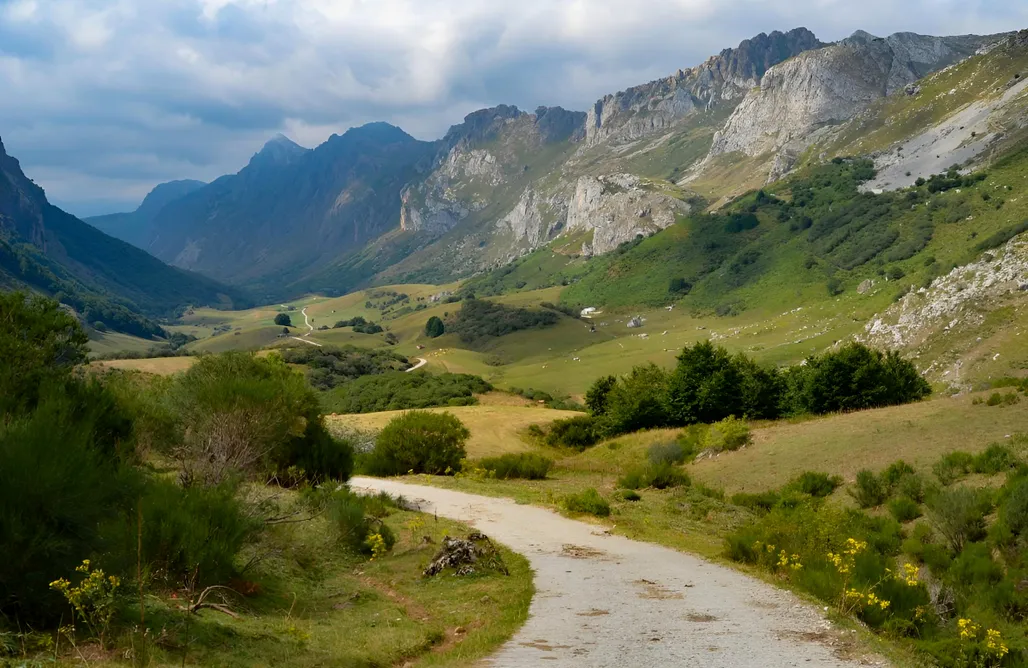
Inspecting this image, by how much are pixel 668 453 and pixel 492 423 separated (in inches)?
853

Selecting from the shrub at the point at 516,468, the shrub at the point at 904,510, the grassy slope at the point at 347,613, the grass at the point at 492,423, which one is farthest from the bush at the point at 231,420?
the grass at the point at 492,423

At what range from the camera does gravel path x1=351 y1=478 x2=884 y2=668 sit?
874 centimetres

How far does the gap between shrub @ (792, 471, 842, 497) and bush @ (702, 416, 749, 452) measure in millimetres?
8580

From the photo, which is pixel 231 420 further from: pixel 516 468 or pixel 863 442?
pixel 863 442

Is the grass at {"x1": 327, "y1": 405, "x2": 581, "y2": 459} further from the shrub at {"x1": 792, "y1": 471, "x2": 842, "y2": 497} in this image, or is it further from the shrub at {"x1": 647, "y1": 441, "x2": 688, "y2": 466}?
the shrub at {"x1": 792, "y1": 471, "x2": 842, "y2": 497}

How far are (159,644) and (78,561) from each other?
1.35m

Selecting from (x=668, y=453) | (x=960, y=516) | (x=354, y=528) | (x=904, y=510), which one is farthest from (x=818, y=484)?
(x=354, y=528)

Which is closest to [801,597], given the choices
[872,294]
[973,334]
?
[973,334]

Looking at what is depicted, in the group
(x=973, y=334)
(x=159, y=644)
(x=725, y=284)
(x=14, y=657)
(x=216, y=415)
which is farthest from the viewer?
(x=725, y=284)

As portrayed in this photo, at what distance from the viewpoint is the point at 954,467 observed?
23.5 m

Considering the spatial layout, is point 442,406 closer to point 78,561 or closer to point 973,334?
point 973,334

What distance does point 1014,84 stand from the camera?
573 ft

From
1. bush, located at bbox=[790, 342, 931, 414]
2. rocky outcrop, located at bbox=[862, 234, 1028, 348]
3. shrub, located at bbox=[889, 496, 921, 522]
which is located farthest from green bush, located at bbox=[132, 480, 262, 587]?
rocky outcrop, located at bbox=[862, 234, 1028, 348]

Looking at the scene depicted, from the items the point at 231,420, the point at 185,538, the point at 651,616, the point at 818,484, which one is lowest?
the point at 818,484
